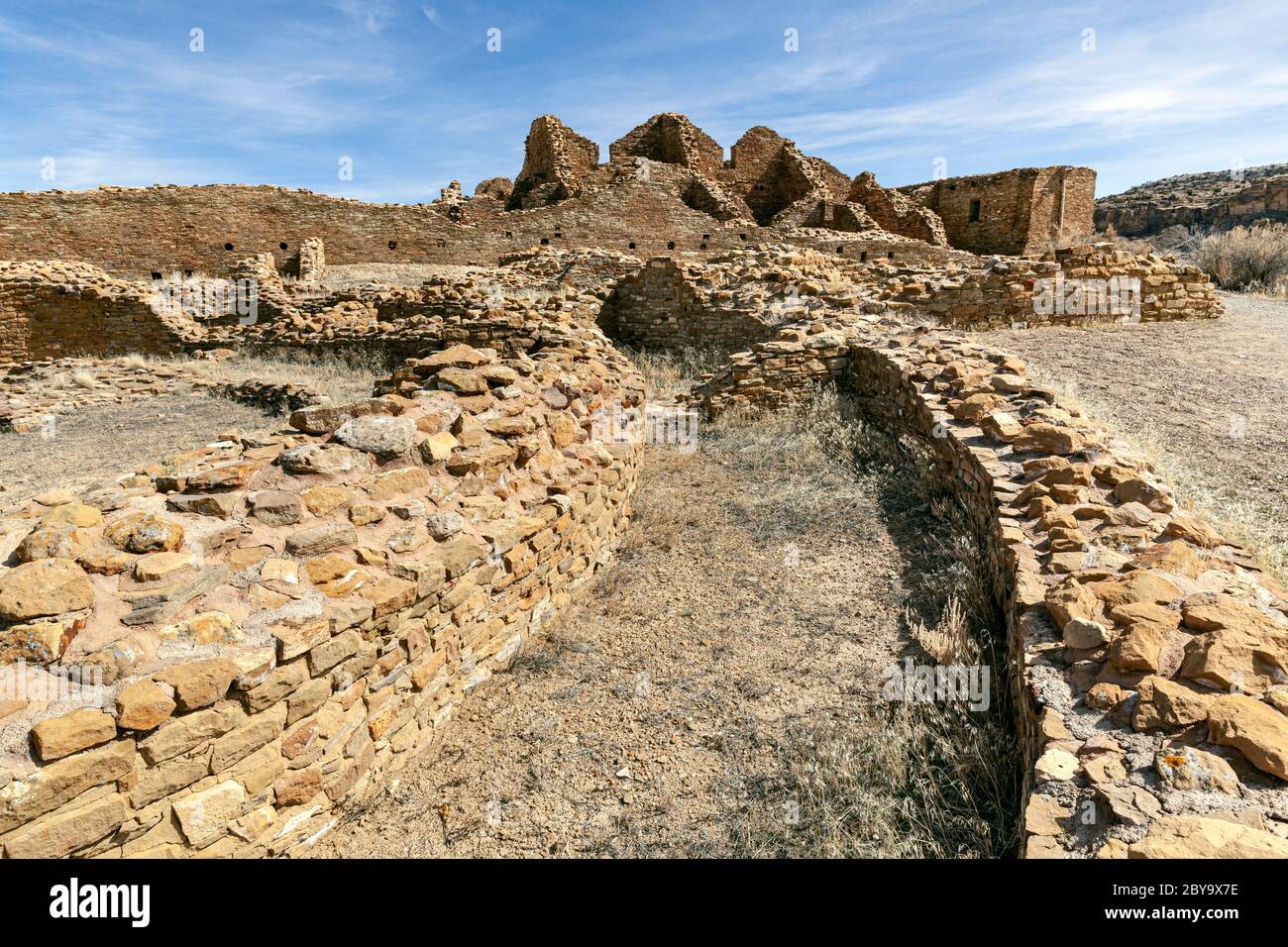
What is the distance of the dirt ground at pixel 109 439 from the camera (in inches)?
232

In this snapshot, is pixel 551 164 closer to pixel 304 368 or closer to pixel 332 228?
pixel 332 228

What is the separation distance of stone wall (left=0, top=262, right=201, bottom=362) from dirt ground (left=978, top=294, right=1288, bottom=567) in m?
14.1

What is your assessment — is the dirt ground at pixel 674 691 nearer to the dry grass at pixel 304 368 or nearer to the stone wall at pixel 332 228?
the dry grass at pixel 304 368

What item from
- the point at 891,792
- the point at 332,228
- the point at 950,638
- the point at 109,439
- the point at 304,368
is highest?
the point at 332,228

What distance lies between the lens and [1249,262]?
46.4 ft

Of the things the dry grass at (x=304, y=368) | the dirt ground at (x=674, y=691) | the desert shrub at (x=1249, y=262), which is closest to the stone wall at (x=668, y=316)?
the dry grass at (x=304, y=368)

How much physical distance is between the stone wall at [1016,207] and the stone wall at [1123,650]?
60.0 feet

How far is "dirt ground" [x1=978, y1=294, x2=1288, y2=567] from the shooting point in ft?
14.2

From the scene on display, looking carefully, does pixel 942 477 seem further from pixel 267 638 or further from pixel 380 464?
pixel 267 638

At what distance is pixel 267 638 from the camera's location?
240 cm

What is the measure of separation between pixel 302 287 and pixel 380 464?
1202 cm

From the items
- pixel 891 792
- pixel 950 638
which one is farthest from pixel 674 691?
pixel 950 638

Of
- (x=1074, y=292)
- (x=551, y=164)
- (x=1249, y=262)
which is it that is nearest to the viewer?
(x=1074, y=292)

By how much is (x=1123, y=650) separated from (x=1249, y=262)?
56.3ft
